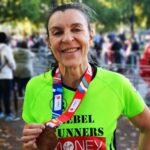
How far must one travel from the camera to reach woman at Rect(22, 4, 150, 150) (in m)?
2.27

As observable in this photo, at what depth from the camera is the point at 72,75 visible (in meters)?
2.43

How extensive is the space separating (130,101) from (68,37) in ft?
1.63

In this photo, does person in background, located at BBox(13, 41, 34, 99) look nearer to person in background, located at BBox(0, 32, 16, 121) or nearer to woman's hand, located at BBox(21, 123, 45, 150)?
person in background, located at BBox(0, 32, 16, 121)

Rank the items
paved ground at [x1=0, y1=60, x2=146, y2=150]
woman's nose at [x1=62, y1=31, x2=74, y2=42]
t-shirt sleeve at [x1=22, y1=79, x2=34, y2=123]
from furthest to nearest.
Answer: paved ground at [x1=0, y1=60, x2=146, y2=150]
t-shirt sleeve at [x1=22, y1=79, x2=34, y2=123]
woman's nose at [x1=62, y1=31, x2=74, y2=42]

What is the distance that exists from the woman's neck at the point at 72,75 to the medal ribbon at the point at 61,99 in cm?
3

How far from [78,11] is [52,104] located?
50 centimetres

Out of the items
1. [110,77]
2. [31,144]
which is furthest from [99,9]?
[31,144]

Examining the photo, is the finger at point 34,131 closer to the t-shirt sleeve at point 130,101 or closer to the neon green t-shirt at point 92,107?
the neon green t-shirt at point 92,107

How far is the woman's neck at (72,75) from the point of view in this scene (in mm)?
2418

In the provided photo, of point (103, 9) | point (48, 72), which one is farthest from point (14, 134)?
point (103, 9)

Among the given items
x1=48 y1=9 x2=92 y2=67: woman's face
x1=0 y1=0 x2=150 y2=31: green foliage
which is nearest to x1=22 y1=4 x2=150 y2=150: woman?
x1=48 y1=9 x2=92 y2=67: woman's face

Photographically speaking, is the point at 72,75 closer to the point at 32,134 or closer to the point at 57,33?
the point at 57,33

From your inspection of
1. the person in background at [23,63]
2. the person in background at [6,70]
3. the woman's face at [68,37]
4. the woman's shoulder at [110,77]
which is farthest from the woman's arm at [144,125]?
the person in background at [23,63]

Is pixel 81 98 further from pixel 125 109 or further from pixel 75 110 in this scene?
pixel 125 109
